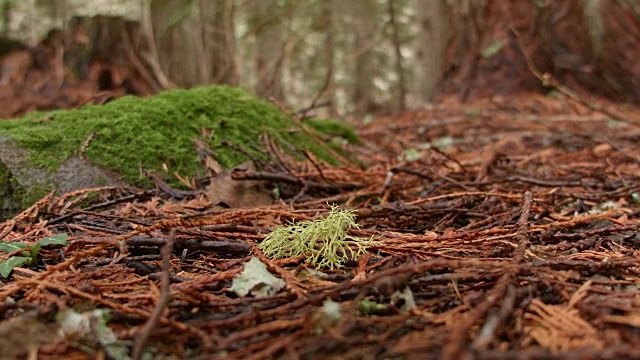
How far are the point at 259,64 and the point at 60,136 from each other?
650 cm

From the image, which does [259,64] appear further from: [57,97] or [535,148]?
[535,148]

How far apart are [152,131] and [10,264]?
4.17 feet

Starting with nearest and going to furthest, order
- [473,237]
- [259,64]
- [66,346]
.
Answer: [66,346] → [473,237] → [259,64]

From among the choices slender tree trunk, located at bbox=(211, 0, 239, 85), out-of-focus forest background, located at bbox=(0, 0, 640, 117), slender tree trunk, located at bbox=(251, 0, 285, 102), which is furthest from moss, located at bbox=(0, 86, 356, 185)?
slender tree trunk, located at bbox=(251, 0, 285, 102)

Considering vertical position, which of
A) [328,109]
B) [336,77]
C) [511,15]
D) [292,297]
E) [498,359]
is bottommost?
[328,109]

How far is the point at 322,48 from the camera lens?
9.43m

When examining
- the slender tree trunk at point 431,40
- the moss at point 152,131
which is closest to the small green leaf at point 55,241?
the moss at point 152,131

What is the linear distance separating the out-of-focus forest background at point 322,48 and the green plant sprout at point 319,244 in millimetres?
3795

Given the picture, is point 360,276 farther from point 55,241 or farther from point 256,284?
point 55,241

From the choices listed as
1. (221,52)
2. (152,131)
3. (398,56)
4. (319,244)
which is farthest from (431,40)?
(319,244)

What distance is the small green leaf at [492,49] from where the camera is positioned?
6.53 meters

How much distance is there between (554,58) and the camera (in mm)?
6215

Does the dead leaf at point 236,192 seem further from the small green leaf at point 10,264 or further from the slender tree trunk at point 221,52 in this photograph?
the slender tree trunk at point 221,52

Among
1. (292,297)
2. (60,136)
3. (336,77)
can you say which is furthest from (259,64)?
(292,297)
